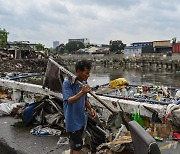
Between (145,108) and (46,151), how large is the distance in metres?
1.57

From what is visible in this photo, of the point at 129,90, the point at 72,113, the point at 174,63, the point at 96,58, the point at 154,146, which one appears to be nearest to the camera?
the point at 154,146

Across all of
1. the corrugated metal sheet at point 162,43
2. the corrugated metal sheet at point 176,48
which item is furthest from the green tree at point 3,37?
the corrugated metal sheet at point 162,43

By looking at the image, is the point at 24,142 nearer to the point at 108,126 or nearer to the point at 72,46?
the point at 108,126

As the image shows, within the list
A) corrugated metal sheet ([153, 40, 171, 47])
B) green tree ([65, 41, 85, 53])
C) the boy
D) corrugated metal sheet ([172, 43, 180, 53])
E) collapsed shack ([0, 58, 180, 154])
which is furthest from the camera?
green tree ([65, 41, 85, 53])

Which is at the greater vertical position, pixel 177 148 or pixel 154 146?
pixel 154 146

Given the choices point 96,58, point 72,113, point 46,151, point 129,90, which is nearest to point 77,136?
point 72,113

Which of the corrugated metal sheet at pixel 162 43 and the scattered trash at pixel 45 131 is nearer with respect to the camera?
the scattered trash at pixel 45 131

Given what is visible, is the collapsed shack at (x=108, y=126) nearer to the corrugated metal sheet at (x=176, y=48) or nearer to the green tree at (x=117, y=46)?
the corrugated metal sheet at (x=176, y=48)

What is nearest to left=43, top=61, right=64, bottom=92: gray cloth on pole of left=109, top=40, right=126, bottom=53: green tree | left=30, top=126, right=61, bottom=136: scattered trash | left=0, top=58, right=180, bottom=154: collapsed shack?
left=0, top=58, right=180, bottom=154: collapsed shack

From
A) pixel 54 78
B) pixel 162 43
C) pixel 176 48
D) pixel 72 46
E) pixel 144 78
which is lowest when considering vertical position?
pixel 144 78

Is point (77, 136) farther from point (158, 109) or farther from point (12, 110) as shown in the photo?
point (12, 110)

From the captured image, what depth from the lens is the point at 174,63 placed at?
4625cm

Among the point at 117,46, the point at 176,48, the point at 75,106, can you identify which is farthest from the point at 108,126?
the point at 117,46

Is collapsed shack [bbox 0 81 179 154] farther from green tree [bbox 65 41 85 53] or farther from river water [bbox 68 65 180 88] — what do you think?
green tree [bbox 65 41 85 53]
